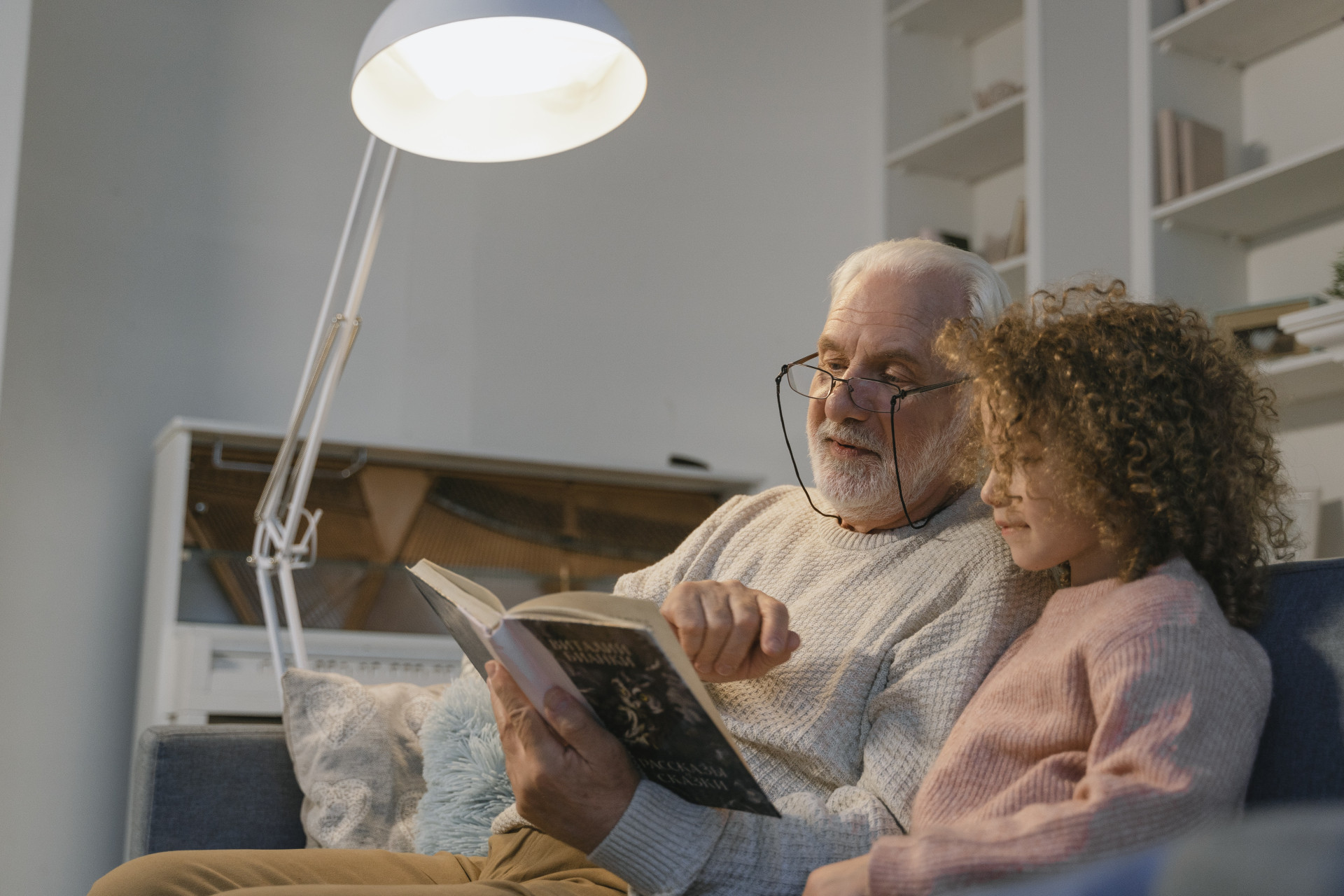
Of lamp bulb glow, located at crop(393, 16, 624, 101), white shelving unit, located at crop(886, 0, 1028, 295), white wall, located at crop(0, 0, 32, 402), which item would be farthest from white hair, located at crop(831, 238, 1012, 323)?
white shelving unit, located at crop(886, 0, 1028, 295)

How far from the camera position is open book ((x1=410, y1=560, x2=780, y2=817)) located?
1007 mm

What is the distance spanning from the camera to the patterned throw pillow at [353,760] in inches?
68.5

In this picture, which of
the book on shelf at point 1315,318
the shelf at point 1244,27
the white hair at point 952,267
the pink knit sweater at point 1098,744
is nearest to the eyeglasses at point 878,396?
the white hair at point 952,267

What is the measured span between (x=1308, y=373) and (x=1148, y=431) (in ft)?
6.44

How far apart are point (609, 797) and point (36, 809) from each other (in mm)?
Result: 2582

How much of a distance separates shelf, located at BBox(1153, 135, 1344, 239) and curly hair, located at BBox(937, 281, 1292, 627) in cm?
189

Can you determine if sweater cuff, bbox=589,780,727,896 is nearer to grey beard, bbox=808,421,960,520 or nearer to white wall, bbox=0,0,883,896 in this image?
grey beard, bbox=808,421,960,520

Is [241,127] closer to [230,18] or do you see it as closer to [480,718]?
[230,18]

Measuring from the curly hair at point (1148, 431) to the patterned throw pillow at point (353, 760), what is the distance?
1.04 meters

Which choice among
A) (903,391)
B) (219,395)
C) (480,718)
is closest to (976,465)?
(903,391)

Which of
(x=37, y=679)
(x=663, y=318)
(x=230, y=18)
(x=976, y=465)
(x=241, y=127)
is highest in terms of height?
(x=230, y=18)

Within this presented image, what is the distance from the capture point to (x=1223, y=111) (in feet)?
10.8

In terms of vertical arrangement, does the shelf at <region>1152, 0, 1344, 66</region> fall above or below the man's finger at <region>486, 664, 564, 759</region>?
above

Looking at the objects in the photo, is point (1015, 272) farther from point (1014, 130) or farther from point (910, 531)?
point (910, 531)
